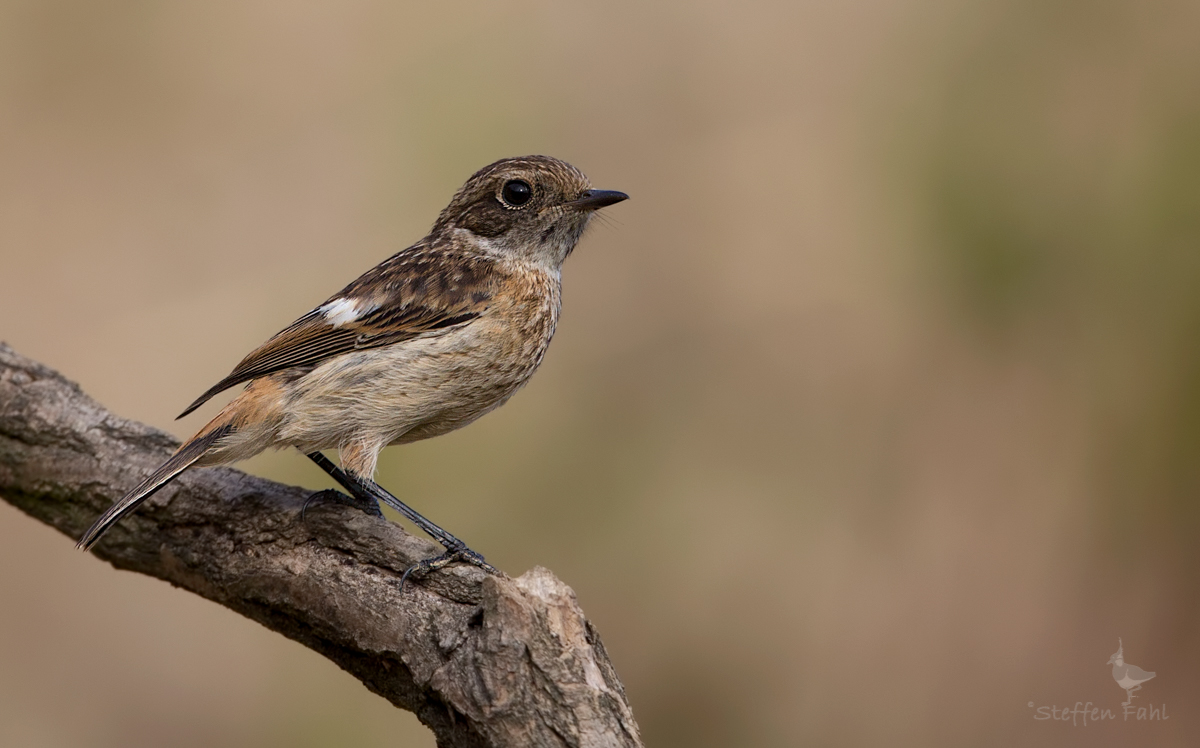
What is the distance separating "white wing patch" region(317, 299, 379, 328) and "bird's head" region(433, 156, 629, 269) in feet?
1.77

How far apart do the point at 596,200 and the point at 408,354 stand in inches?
34.9

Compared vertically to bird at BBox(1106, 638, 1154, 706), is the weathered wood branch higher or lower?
higher

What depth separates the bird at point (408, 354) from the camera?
3.58 metres

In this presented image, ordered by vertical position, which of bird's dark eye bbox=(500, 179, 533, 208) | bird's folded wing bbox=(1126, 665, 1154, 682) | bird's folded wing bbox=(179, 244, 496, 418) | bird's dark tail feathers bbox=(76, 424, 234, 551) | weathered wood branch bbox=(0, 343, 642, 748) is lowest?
bird's folded wing bbox=(1126, 665, 1154, 682)

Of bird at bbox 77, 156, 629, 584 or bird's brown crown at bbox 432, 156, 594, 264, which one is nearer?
bird at bbox 77, 156, 629, 584

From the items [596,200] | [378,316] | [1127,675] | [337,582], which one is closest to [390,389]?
[378,316]

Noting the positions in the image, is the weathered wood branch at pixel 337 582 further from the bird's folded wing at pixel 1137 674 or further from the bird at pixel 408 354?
the bird's folded wing at pixel 1137 674

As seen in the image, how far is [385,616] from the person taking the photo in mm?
3041

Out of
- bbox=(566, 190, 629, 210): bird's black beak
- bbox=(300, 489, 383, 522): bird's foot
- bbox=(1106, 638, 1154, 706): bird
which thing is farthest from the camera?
bbox=(1106, 638, 1154, 706): bird

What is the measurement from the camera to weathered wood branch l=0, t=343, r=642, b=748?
2635mm

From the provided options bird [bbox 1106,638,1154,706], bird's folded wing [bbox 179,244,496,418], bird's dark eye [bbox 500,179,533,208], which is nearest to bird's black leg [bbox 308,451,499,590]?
bird's folded wing [bbox 179,244,496,418]

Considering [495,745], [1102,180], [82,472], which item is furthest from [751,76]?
[495,745]

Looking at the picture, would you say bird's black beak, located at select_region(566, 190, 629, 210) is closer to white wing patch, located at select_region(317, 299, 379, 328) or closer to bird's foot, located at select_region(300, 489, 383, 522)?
white wing patch, located at select_region(317, 299, 379, 328)

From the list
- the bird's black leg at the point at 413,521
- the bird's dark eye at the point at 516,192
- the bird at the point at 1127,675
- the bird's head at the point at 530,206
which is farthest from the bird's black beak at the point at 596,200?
the bird at the point at 1127,675
